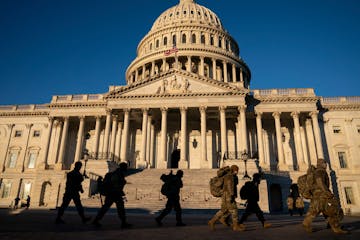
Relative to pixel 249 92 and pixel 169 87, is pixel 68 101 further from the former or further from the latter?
pixel 249 92

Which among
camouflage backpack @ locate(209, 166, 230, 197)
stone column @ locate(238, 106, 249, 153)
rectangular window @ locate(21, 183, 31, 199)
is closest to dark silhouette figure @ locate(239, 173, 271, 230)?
camouflage backpack @ locate(209, 166, 230, 197)

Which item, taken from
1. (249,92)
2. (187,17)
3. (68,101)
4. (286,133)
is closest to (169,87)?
(249,92)

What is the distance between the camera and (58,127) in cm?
4538

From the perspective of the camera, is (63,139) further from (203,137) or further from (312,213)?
(312,213)

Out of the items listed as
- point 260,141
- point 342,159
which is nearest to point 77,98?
point 260,141

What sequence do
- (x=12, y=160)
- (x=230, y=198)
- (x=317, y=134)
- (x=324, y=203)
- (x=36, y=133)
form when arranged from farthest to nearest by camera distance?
(x=36, y=133) < (x=12, y=160) < (x=317, y=134) < (x=230, y=198) < (x=324, y=203)

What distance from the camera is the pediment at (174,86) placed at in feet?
132

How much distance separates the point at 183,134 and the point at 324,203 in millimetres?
30754

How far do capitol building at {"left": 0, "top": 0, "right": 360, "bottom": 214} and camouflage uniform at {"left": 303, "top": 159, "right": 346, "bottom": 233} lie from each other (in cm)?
2261

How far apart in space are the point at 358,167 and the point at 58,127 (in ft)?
149

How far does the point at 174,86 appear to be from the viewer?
41.1 m

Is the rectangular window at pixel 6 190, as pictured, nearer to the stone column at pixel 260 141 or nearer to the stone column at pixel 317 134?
the stone column at pixel 260 141

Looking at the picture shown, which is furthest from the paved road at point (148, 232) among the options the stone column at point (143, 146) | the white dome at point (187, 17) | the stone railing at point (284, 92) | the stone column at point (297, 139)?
the white dome at point (187, 17)

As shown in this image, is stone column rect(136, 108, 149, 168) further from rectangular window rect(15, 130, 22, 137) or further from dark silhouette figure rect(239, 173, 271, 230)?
dark silhouette figure rect(239, 173, 271, 230)
